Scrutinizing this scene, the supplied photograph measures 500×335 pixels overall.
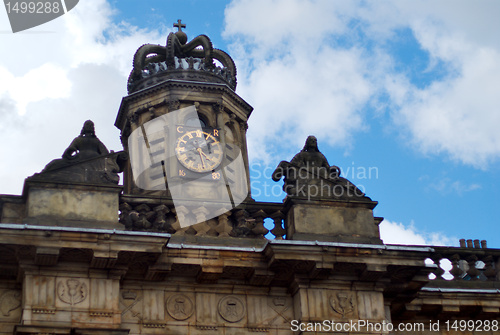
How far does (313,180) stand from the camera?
1889 cm

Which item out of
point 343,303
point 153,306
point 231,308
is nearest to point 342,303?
point 343,303

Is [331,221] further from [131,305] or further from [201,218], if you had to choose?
[131,305]

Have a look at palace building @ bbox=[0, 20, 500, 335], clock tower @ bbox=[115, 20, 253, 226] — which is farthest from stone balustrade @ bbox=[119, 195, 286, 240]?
clock tower @ bbox=[115, 20, 253, 226]

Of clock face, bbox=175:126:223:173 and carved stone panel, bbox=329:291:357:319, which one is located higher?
clock face, bbox=175:126:223:173

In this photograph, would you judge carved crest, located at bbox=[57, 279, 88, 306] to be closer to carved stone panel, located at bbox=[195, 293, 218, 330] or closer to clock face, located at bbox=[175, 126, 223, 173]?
carved stone panel, located at bbox=[195, 293, 218, 330]

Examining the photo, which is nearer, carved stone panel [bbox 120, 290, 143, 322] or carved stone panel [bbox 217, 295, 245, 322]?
carved stone panel [bbox 120, 290, 143, 322]

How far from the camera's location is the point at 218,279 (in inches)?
706

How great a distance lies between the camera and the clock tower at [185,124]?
20.9 metres

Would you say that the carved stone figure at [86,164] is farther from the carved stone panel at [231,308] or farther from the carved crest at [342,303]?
the carved crest at [342,303]

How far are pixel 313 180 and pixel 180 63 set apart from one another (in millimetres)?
5764

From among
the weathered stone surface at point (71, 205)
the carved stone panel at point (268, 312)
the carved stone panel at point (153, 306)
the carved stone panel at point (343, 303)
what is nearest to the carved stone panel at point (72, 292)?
the weathered stone surface at point (71, 205)

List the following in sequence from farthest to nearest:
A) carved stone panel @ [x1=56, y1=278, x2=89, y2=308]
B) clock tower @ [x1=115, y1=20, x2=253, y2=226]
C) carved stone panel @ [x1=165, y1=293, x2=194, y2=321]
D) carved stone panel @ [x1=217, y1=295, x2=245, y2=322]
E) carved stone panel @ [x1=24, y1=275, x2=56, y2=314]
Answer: clock tower @ [x1=115, y1=20, x2=253, y2=226] < carved stone panel @ [x1=217, y1=295, x2=245, y2=322] < carved stone panel @ [x1=165, y1=293, x2=194, y2=321] < carved stone panel @ [x1=56, y1=278, x2=89, y2=308] < carved stone panel @ [x1=24, y1=275, x2=56, y2=314]

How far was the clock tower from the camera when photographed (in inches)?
821

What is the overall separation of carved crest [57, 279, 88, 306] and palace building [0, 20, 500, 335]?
21 millimetres
